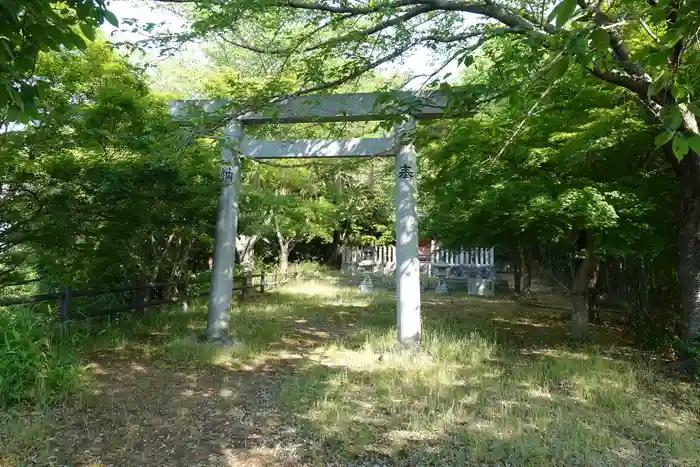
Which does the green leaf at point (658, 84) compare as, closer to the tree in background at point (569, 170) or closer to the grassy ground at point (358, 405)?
the grassy ground at point (358, 405)

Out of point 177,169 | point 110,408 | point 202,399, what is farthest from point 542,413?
point 177,169

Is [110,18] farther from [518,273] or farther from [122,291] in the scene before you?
[518,273]

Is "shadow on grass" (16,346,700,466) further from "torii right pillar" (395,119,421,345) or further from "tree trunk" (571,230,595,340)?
"tree trunk" (571,230,595,340)

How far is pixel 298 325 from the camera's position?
31.1ft

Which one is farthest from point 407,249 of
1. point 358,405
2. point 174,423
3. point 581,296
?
point 174,423

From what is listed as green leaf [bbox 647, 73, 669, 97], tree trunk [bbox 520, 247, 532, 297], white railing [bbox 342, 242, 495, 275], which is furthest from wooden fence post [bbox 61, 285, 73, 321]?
white railing [bbox 342, 242, 495, 275]

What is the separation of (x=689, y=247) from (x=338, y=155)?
4.57 meters

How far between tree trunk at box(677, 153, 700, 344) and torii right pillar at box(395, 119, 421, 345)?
3.16 metres

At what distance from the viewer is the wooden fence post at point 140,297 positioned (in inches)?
343

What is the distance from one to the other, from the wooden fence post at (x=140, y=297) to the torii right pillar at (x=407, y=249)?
4.78 metres

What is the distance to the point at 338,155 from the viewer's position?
7273 mm

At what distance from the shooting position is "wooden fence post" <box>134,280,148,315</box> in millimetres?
8719

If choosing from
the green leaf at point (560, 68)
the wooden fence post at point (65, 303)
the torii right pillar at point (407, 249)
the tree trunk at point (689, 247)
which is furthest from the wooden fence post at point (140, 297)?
the tree trunk at point (689, 247)

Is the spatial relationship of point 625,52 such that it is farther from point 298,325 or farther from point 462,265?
point 462,265
